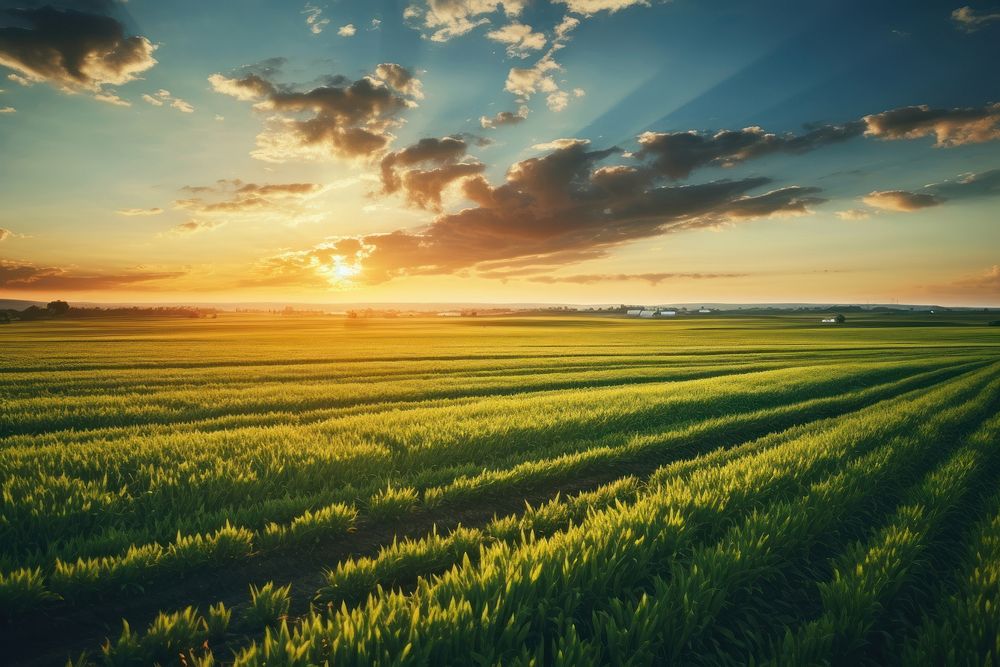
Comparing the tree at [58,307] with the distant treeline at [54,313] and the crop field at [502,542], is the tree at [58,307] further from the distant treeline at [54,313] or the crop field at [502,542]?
the crop field at [502,542]

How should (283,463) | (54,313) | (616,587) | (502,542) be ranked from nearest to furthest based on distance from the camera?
(616,587) < (502,542) < (283,463) < (54,313)

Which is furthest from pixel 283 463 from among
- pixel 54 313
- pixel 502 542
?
pixel 54 313

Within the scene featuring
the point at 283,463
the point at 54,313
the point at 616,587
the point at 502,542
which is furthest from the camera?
the point at 54,313

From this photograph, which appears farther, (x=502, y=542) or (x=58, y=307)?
(x=58, y=307)

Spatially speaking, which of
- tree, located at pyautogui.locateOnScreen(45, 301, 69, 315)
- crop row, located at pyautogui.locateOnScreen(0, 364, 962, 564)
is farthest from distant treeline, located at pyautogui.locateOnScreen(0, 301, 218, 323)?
crop row, located at pyautogui.locateOnScreen(0, 364, 962, 564)

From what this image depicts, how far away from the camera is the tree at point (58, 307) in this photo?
149 m

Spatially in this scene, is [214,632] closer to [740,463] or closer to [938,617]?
[938,617]

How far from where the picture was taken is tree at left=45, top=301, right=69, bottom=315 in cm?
14945

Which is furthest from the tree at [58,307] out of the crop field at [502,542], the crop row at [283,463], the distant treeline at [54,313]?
the crop row at [283,463]

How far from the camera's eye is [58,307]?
15362 centimetres

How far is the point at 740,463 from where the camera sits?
8.54m

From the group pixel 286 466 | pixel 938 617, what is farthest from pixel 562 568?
pixel 286 466

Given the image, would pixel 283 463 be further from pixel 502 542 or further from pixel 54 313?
pixel 54 313

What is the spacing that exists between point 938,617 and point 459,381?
66.4ft
